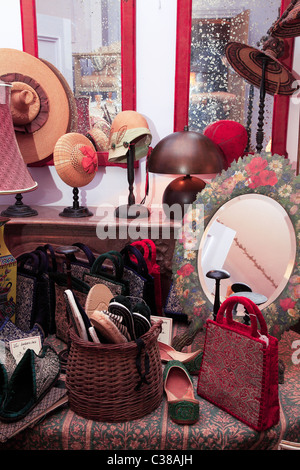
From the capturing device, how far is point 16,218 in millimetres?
2070

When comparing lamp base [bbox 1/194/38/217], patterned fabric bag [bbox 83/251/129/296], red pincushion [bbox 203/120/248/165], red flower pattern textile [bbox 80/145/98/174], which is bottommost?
patterned fabric bag [bbox 83/251/129/296]

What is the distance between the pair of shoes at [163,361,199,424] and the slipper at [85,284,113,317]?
0.35 metres

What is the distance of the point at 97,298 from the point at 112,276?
185mm

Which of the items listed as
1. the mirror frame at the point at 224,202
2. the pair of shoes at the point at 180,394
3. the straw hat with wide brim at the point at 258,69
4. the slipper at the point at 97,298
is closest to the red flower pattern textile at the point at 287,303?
the mirror frame at the point at 224,202

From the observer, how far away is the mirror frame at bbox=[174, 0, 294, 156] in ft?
7.00

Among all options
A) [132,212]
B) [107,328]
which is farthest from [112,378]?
[132,212]

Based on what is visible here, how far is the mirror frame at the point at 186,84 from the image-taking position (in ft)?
7.00

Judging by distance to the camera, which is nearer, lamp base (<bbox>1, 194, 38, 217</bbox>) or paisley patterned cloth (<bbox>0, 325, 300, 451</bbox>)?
paisley patterned cloth (<bbox>0, 325, 300, 451</bbox>)

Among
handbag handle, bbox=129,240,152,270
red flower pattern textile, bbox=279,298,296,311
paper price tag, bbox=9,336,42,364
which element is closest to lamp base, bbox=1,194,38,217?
handbag handle, bbox=129,240,152,270

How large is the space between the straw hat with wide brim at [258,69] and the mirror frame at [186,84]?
14 centimetres

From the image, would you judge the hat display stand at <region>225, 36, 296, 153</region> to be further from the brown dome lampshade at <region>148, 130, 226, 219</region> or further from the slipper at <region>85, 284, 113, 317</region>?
the slipper at <region>85, 284, 113, 317</region>

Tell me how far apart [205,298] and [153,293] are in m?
0.25

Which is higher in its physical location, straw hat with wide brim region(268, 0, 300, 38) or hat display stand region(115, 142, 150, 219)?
straw hat with wide brim region(268, 0, 300, 38)

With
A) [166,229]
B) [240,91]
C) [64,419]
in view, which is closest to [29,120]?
[166,229]
